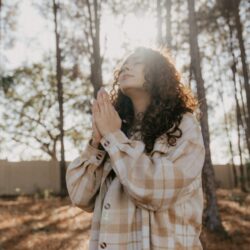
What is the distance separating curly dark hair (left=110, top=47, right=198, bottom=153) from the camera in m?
2.07

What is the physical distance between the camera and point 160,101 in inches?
88.2

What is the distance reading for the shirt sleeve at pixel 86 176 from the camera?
6.95 ft

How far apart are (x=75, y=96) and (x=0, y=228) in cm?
1862

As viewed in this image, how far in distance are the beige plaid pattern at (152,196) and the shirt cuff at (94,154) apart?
0.13 metres

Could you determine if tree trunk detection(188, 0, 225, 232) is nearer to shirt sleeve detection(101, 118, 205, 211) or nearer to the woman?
the woman

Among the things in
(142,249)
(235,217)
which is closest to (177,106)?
(142,249)

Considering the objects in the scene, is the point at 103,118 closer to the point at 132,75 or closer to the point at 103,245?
the point at 132,75

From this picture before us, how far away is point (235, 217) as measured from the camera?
11.1m

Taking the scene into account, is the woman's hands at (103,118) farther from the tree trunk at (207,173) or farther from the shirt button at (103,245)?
the tree trunk at (207,173)

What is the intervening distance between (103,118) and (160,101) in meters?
0.36

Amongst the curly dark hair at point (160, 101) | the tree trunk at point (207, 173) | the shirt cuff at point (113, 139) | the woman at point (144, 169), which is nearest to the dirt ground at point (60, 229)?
the tree trunk at point (207, 173)

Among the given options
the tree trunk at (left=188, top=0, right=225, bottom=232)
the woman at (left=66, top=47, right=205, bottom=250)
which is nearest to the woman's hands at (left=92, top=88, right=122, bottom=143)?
the woman at (left=66, top=47, right=205, bottom=250)

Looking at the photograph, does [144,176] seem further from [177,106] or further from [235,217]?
[235,217]

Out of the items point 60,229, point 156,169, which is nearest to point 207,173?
point 60,229
